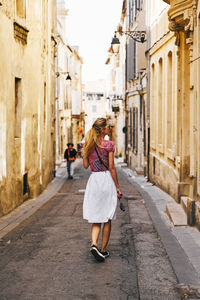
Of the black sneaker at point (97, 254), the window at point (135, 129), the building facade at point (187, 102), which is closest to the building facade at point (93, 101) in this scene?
the window at point (135, 129)

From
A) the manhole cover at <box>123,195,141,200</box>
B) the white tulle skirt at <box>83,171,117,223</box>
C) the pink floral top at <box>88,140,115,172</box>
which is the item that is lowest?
the manhole cover at <box>123,195,141,200</box>

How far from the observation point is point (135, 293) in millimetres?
5613

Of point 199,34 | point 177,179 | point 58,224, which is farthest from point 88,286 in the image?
point 177,179

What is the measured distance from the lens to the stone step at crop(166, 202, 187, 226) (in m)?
9.72

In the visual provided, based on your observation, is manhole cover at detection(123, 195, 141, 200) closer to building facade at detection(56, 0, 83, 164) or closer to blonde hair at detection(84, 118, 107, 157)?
blonde hair at detection(84, 118, 107, 157)

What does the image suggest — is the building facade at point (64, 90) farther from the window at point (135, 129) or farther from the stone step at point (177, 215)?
the stone step at point (177, 215)

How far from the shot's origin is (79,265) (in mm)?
6730

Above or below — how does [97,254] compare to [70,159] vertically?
below

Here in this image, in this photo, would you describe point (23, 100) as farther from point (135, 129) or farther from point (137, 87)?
point (135, 129)

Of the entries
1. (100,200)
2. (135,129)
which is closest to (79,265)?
(100,200)

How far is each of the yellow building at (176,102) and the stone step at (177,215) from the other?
197 millimetres

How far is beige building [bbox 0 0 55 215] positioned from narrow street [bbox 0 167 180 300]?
2525 mm

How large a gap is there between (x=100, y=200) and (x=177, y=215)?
3.73 meters

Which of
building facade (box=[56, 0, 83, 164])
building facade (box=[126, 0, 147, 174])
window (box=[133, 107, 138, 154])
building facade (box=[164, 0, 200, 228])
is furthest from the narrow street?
building facade (box=[56, 0, 83, 164])
